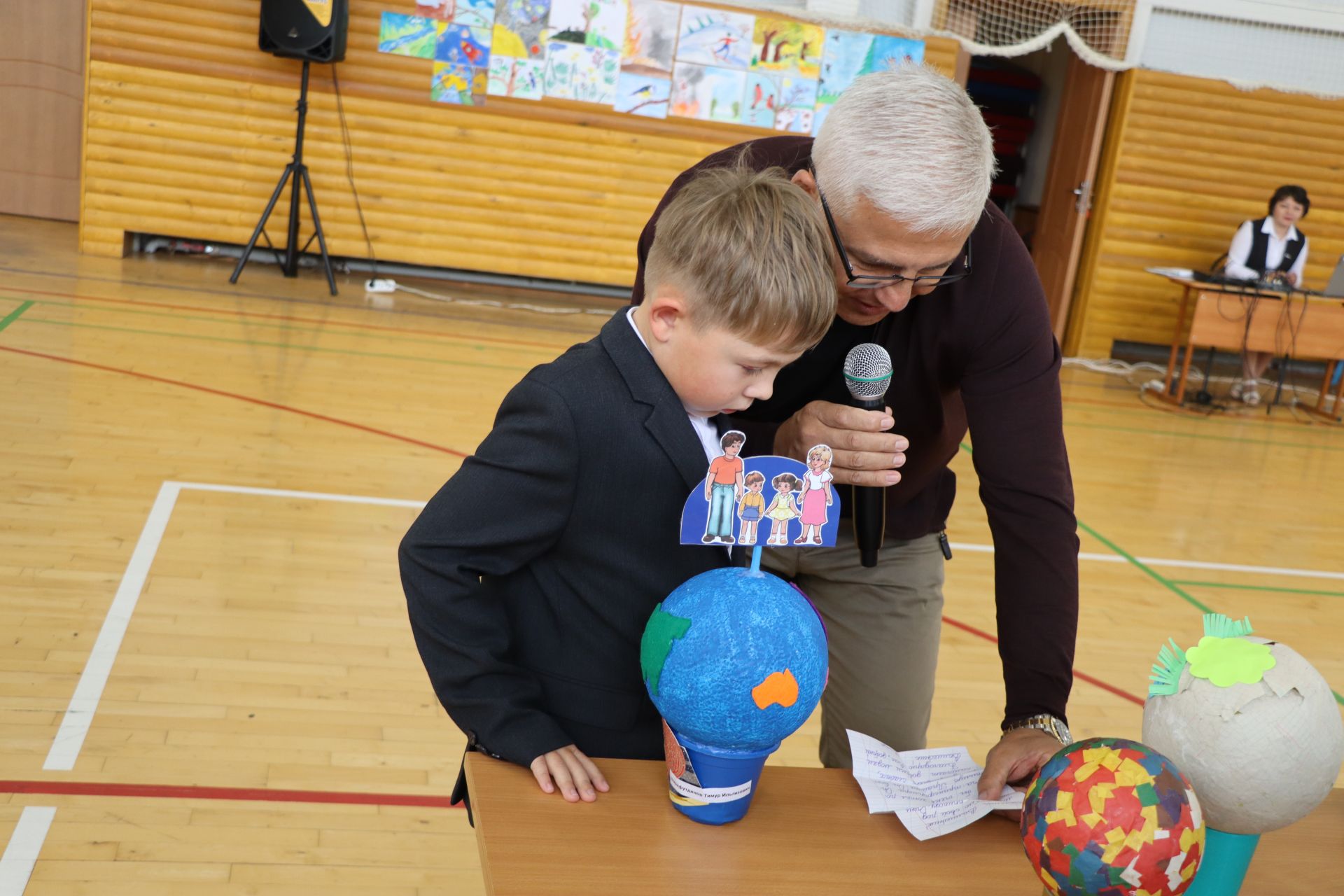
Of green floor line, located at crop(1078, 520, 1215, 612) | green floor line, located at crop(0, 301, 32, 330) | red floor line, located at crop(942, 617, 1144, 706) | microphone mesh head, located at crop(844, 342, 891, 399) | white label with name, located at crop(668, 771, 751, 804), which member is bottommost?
red floor line, located at crop(942, 617, 1144, 706)

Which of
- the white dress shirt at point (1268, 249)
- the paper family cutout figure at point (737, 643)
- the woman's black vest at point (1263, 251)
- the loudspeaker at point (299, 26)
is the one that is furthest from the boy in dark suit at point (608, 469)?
the woman's black vest at point (1263, 251)

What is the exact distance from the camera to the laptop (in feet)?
25.1

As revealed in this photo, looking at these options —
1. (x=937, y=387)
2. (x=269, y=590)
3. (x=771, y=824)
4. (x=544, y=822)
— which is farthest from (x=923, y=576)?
(x=269, y=590)

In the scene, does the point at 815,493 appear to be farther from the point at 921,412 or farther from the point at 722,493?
the point at 921,412

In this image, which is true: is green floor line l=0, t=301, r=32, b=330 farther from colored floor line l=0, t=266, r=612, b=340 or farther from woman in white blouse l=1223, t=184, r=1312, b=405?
woman in white blouse l=1223, t=184, r=1312, b=405

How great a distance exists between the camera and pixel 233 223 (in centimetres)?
805

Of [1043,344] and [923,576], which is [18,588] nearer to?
[923,576]

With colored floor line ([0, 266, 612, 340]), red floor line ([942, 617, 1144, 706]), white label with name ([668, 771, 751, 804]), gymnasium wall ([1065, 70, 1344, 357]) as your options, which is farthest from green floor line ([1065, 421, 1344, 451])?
white label with name ([668, 771, 751, 804])

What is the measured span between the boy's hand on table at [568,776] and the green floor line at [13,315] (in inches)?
214

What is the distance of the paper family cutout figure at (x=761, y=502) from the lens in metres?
1.08

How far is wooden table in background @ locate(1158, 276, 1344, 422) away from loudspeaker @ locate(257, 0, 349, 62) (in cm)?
580

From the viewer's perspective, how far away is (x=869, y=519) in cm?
170

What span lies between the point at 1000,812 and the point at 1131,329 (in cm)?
879

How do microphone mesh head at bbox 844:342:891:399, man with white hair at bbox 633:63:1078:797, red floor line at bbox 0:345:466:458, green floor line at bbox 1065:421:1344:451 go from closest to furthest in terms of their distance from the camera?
man with white hair at bbox 633:63:1078:797 < microphone mesh head at bbox 844:342:891:399 < red floor line at bbox 0:345:466:458 < green floor line at bbox 1065:421:1344:451
